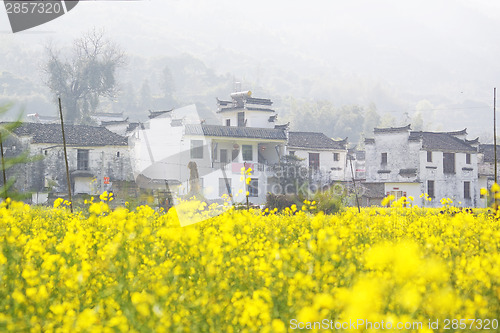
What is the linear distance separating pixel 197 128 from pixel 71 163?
7.77 metres

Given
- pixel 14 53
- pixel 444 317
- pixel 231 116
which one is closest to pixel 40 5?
pixel 444 317

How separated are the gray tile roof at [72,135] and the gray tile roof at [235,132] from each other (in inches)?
172

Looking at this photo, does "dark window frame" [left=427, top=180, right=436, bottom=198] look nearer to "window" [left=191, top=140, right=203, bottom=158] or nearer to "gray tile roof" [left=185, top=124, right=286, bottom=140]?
"gray tile roof" [left=185, top=124, right=286, bottom=140]

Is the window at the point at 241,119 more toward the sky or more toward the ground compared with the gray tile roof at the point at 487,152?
more toward the sky

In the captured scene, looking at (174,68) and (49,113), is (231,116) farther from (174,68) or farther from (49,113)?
(174,68)

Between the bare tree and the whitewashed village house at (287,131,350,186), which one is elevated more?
the bare tree

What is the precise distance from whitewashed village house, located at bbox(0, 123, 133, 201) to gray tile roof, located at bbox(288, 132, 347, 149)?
1176 cm

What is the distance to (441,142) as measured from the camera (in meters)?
40.8

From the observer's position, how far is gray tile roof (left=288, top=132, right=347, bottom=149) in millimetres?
40638

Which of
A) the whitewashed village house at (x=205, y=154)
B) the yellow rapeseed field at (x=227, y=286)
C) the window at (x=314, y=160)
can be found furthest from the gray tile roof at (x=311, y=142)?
the yellow rapeseed field at (x=227, y=286)

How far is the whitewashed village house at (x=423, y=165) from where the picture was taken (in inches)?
1539

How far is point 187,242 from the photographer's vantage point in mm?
5379

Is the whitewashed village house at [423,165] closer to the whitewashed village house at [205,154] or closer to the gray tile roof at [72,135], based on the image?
the whitewashed village house at [205,154]

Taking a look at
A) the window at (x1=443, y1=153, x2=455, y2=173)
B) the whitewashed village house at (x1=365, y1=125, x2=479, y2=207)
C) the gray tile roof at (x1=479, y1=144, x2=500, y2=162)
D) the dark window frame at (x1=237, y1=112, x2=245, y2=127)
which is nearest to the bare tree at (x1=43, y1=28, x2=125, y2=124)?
the dark window frame at (x1=237, y1=112, x2=245, y2=127)
